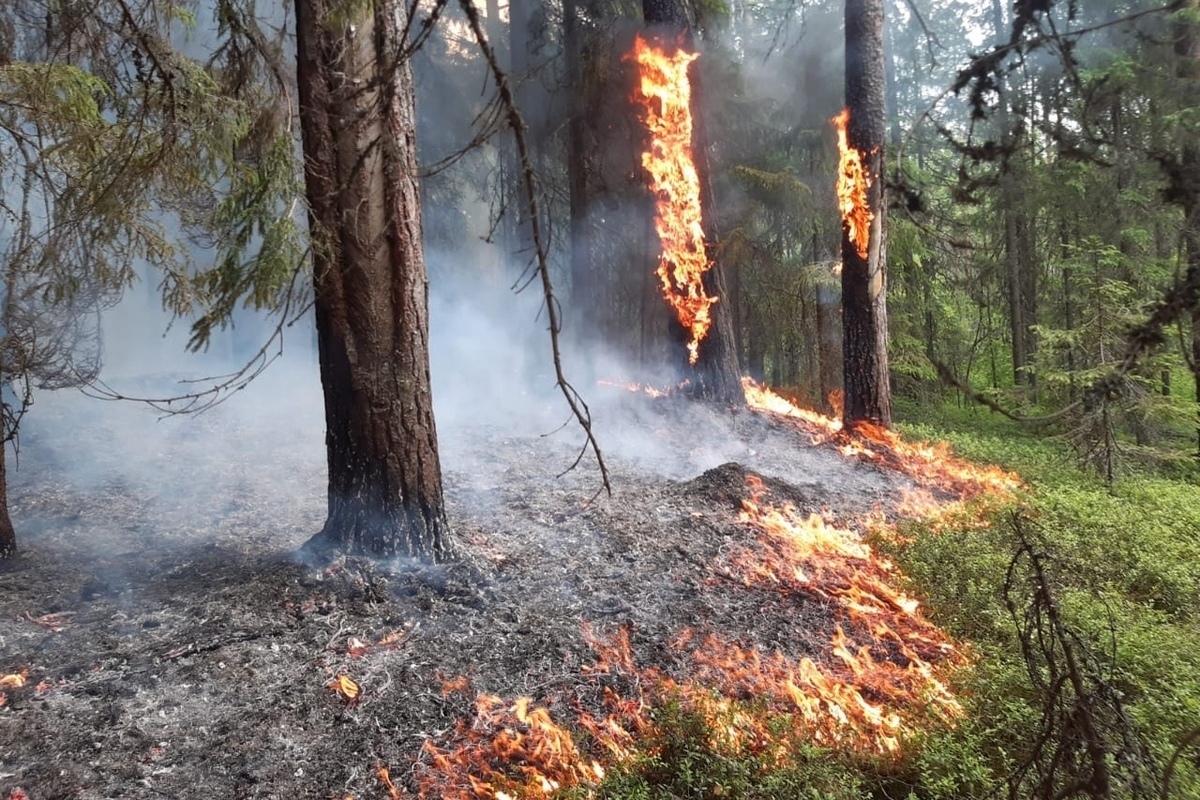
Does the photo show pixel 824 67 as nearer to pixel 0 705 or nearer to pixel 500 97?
pixel 500 97

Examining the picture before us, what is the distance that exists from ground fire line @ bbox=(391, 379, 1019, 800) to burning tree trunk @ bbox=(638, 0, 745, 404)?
18.1ft

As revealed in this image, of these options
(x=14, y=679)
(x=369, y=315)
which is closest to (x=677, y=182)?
(x=369, y=315)

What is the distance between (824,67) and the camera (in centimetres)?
1494

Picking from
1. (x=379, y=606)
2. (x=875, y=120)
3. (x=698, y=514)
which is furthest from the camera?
(x=875, y=120)

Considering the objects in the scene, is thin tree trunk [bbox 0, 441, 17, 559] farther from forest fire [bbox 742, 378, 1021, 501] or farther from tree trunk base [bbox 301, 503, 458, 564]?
forest fire [bbox 742, 378, 1021, 501]

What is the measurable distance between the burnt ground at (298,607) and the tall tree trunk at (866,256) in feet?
5.53

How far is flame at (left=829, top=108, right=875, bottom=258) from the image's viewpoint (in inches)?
371

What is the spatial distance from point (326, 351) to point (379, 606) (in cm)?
187

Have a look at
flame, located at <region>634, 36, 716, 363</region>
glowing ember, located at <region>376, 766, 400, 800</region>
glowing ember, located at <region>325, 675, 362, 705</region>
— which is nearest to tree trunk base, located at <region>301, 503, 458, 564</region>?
glowing ember, located at <region>325, 675, 362, 705</region>

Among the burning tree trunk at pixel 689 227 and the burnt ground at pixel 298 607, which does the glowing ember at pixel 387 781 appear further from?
the burning tree trunk at pixel 689 227

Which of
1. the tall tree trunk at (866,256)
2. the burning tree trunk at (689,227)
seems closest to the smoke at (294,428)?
the burning tree trunk at (689,227)

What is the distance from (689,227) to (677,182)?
78 centimetres

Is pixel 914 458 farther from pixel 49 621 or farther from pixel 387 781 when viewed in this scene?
pixel 49 621

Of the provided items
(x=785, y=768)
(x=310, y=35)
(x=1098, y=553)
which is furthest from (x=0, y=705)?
(x=1098, y=553)
